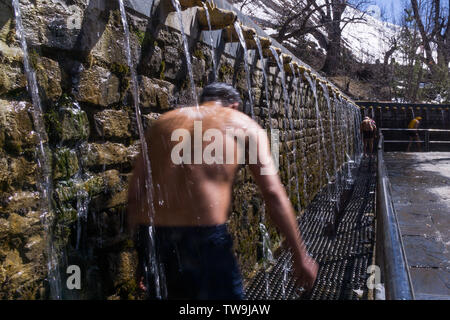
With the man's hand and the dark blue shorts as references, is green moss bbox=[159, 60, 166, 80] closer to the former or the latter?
the dark blue shorts

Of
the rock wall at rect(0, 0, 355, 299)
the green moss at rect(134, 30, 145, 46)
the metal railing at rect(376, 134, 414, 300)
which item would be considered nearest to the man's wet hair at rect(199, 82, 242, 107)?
the rock wall at rect(0, 0, 355, 299)

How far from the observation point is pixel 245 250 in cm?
412

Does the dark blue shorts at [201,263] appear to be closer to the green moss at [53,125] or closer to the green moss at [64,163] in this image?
the green moss at [64,163]

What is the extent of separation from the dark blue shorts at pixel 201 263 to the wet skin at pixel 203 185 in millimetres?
57

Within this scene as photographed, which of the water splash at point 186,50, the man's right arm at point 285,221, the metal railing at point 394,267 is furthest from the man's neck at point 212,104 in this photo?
the metal railing at point 394,267

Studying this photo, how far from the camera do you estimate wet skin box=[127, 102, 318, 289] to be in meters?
2.10

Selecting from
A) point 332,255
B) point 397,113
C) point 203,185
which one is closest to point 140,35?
point 203,185

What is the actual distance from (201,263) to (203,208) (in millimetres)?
284

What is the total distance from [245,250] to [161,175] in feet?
6.61

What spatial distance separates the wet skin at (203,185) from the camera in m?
2.10

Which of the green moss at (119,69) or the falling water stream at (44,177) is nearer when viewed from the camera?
the falling water stream at (44,177)

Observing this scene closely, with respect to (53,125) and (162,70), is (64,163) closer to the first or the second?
(53,125)

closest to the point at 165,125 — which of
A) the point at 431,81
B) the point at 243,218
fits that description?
the point at 243,218

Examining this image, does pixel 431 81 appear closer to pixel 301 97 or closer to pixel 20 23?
pixel 301 97
